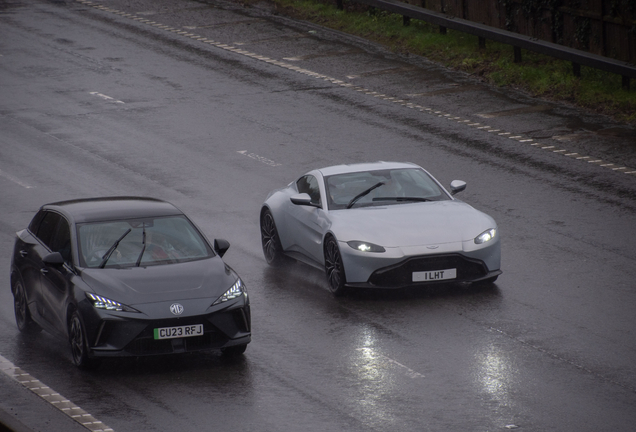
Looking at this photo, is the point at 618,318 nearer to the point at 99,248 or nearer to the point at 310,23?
the point at 99,248

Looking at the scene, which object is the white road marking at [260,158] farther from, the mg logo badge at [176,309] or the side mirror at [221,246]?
the mg logo badge at [176,309]

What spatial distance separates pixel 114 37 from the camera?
33.2 metres

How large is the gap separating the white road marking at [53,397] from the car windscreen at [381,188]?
16.1 ft

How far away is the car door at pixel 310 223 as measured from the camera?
14.8 metres

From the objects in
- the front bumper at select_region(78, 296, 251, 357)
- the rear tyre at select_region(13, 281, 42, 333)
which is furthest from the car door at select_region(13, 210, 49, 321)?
the front bumper at select_region(78, 296, 251, 357)

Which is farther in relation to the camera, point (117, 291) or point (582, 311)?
point (582, 311)

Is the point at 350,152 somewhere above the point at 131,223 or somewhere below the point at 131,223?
below

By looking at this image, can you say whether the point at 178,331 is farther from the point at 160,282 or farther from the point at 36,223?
the point at 36,223

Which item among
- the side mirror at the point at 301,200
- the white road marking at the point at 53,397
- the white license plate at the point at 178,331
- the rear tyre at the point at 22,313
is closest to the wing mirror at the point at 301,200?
the side mirror at the point at 301,200

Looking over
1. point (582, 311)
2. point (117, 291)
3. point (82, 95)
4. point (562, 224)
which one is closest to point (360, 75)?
point (82, 95)

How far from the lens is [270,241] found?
16.2 m

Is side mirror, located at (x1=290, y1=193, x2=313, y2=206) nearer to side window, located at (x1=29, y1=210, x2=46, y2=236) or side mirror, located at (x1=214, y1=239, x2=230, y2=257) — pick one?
side mirror, located at (x1=214, y1=239, x2=230, y2=257)

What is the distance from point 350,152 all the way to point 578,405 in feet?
40.7

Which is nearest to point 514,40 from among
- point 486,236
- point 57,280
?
point 486,236
